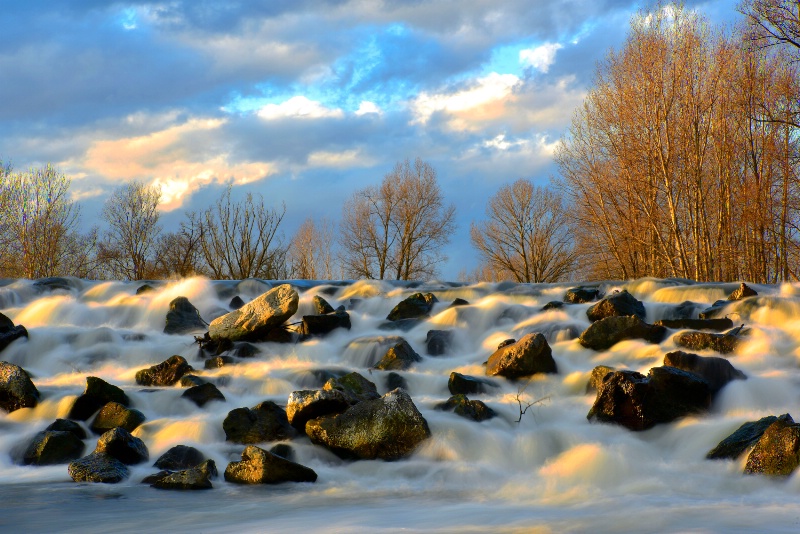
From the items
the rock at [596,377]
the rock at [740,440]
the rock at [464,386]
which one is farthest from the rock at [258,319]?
the rock at [740,440]

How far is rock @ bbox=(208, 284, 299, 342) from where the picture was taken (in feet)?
33.0

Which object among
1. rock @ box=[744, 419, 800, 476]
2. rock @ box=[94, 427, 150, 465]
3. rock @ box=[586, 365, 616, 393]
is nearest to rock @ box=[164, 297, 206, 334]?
rock @ box=[94, 427, 150, 465]

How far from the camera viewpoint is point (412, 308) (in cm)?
1198

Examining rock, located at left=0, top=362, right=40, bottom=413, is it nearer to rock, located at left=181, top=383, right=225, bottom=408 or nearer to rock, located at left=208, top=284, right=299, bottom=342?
rock, located at left=181, top=383, right=225, bottom=408

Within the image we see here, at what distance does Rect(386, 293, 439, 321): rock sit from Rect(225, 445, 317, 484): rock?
601 cm

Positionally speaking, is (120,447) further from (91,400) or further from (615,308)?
(615,308)

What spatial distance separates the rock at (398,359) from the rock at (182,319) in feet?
12.8

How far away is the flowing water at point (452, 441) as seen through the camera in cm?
475

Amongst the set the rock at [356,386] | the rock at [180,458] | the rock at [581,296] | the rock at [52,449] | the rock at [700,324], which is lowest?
the rock at [180,458]

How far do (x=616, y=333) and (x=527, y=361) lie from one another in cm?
164

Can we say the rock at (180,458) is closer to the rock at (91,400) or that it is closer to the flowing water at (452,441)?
the flowing water at (452,441)

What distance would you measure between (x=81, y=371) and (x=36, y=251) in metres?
26.6

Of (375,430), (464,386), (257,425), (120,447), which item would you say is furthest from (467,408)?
(120,447)

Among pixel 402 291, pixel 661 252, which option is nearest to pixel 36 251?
pixel 402 291
